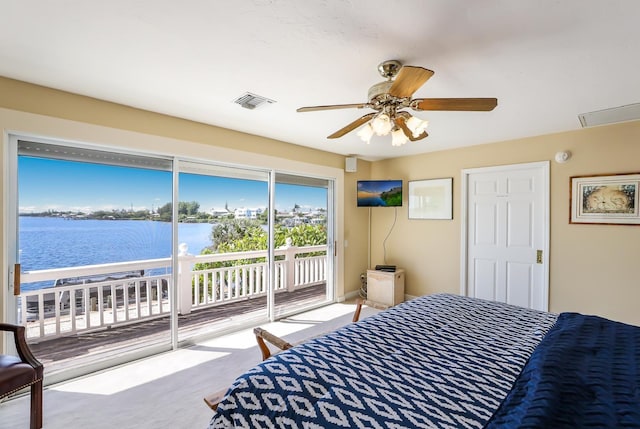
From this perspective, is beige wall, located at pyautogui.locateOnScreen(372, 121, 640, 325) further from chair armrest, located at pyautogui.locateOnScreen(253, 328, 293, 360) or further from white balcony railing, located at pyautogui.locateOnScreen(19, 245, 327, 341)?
chair armrest, located at pyautogui.locateOnScreen(253, 328, 293, 360)

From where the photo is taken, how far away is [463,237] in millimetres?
4074

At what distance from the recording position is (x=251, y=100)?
2498 millimetres

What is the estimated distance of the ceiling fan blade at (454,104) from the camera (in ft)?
5.58

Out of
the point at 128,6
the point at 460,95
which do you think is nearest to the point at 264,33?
the point at 128,6

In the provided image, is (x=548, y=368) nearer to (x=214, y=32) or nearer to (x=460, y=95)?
(x=460, y=95)

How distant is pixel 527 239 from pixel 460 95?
232cm

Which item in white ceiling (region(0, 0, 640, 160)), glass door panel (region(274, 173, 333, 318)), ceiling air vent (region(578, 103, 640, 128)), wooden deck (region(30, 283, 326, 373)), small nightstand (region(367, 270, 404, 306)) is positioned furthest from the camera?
small nightstand (region(367, 270, 404, 306))

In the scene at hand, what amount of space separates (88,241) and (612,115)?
5081 mm

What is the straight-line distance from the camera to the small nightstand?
14.0ft

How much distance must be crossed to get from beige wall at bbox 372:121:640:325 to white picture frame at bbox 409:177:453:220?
85mm

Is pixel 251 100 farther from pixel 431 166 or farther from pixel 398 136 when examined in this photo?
pixel 431 166

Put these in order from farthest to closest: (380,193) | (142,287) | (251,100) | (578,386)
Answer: (380,193), (142,287), (251,100), (578,386)

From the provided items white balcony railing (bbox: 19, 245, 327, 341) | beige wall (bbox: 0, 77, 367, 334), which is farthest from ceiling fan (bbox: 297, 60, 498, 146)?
white balcony railing (bbox: 19, 245, 327, 341)

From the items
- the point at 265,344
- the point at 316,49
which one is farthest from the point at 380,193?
the point at 265,344
